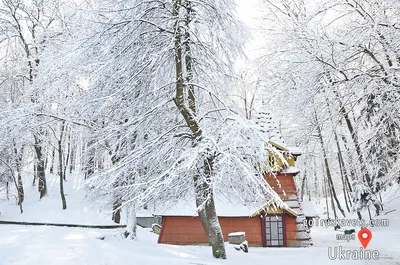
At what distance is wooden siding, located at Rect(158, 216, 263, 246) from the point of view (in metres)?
17.3

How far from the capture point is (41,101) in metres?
12.1

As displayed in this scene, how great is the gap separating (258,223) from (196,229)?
A: 339cm

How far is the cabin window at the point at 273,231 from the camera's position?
671 inches

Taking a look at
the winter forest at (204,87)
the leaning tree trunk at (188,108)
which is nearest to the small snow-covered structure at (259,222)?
the winter forest at (204,87)

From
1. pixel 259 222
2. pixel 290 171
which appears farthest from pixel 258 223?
pixel 290 171

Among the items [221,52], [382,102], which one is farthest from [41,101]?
[382,102]

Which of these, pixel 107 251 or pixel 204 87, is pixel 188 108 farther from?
pixel 107 251

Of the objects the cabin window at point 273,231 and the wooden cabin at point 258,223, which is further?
the cabin window at point 273,231

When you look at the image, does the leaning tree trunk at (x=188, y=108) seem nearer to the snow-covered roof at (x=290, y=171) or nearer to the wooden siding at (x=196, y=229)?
the wooden siding at (x=196, y=229)

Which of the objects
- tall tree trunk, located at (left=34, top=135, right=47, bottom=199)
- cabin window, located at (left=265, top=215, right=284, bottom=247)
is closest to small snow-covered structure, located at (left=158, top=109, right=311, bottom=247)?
cabin window, located at (left=265, top=215, right=284, bottom=247)

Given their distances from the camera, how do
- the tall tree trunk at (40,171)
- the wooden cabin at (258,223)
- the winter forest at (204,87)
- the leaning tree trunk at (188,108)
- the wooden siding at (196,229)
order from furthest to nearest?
1. the tall tree trunk at (40,171)
2. the wooden siding at (196,229)
3. the wooden cabin at (258,223)
4. the leaning tree trunk at (188,108)
5. the winter forest at (204,87)

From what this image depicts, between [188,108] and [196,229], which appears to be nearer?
[188,108]

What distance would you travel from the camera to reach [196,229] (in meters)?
17.6

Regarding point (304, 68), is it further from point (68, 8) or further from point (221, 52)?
point (68, 8)
